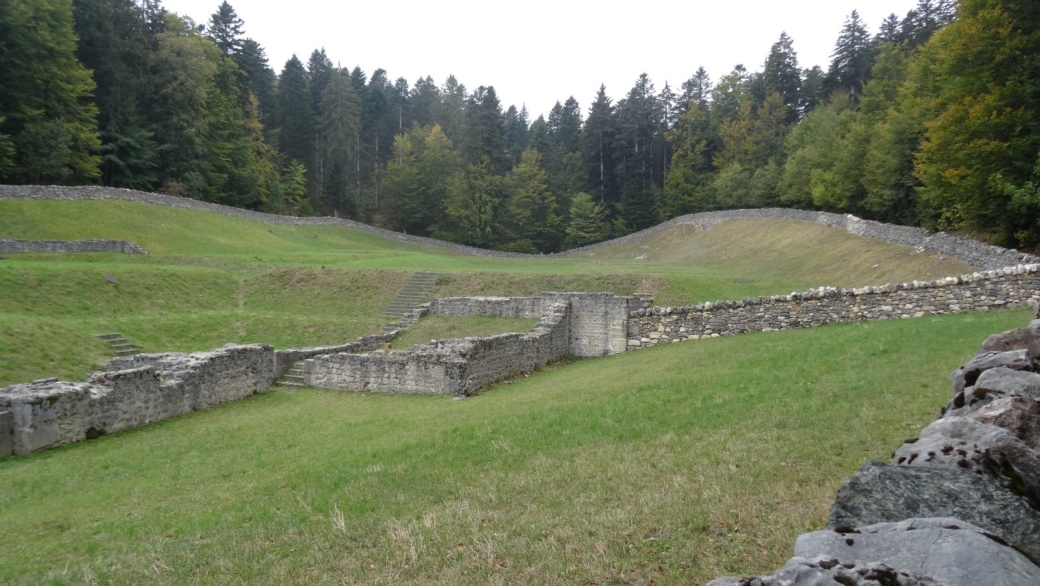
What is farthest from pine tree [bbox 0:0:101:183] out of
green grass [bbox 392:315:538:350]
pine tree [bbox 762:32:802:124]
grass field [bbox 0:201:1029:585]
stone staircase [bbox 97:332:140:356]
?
pine tree [bbox 762:32:802:124]

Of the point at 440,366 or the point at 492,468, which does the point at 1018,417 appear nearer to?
the point at 492,468

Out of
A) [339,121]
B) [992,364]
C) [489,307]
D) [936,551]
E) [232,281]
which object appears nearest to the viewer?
[936,551]

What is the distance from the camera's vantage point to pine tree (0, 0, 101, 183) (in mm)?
47250

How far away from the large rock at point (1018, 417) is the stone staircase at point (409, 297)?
79.6 ft

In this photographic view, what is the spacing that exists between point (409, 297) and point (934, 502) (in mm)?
29101

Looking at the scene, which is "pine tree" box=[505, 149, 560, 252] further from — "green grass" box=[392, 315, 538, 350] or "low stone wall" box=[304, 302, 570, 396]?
"low stone wall" box=[304, 302, 570, 396]

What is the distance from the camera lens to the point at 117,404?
14.9 metres

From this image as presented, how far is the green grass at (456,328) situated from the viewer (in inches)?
971

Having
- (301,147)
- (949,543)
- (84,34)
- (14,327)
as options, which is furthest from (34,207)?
(949,543)

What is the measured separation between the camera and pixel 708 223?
6825 cm

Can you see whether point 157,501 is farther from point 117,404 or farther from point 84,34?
point 84,34

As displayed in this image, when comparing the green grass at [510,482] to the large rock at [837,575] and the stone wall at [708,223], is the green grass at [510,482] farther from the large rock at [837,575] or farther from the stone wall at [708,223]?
the stone wall at [708,223]

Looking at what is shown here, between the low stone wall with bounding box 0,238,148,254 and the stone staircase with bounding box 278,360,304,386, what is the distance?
856 inches

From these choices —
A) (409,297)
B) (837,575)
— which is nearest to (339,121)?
(409,297)
